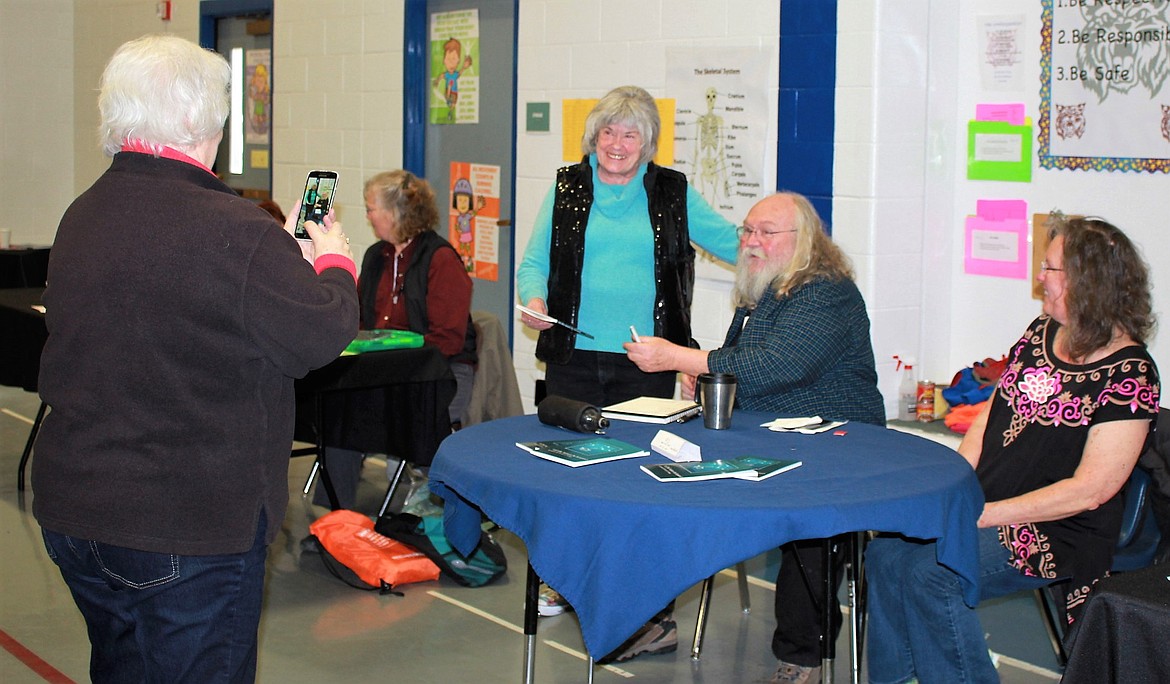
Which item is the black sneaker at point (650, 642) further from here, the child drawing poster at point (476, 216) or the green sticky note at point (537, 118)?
the child drawing poster at point (476, 216)

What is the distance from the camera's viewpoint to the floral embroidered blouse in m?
2.68

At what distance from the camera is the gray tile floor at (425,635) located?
3.34m

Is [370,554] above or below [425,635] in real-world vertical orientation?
above

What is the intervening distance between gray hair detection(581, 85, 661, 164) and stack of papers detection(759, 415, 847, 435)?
1.03 m

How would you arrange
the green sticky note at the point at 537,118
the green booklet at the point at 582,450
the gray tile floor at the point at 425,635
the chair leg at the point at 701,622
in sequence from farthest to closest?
the green sticky note at the point at 537,118
the chair leg at the point at 701,622
the gray tile floor at the point at 425,635
the green booklet at the point at 582,450

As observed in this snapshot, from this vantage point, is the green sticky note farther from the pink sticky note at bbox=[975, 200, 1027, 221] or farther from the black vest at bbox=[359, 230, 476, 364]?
the pink sticky note at bbox=[975, 200, 1027, 221]

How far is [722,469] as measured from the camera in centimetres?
245

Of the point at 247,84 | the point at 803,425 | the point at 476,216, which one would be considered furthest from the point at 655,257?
the point at 247,84

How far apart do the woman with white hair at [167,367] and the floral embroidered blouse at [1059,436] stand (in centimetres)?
162

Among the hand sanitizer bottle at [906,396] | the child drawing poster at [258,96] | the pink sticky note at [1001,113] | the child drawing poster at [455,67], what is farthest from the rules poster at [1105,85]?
the child drawing poster at [258,96]

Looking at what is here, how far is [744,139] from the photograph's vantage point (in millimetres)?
4664

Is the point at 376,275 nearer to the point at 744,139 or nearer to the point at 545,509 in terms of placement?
the point at 744,139

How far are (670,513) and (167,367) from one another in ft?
2.89

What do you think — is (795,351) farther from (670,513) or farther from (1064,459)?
(670,513)
